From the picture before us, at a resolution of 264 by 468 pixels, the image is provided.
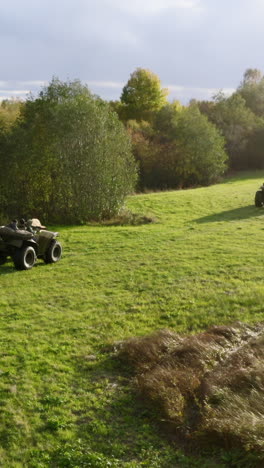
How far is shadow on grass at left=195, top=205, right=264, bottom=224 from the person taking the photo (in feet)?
102

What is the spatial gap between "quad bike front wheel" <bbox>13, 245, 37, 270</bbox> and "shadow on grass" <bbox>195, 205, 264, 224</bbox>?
1517cm

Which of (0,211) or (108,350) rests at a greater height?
(0,211)

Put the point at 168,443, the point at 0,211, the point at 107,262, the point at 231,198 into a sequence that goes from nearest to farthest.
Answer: the point at 168,443 < the point at 107,262 < the point at 0,211 < the point at 231,198

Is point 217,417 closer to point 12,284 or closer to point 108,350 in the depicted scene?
point 108,350

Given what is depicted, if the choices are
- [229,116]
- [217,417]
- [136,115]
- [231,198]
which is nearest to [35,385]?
[217,417]

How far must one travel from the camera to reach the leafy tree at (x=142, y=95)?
67625 millimetres

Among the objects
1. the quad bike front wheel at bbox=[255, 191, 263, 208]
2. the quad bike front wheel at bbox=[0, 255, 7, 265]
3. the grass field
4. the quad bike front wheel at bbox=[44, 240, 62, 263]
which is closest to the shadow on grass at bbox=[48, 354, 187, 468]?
the grass field

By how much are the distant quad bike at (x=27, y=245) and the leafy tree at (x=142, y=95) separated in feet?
168

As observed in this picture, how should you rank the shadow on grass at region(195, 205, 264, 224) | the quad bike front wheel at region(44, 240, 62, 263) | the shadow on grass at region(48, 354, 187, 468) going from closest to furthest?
the shadow on grass at region(48, 354, 187, 468)
the quad bike front wheel at region(44, 240, 62, 263)
the shadow on grass at region(195, 205, 264, 224)

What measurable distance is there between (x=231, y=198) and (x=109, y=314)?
29762mm

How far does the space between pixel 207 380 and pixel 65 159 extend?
2412 centimetres

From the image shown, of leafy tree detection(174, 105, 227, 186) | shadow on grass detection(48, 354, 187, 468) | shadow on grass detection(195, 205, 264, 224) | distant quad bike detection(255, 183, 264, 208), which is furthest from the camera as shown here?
leafy tree detection(174, 105, 227, 186)

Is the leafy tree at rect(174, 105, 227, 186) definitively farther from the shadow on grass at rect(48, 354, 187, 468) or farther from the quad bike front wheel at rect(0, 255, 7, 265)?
the shadow on grass at rect(48, 354, 187, 468)

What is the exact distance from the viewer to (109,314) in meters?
12.6
